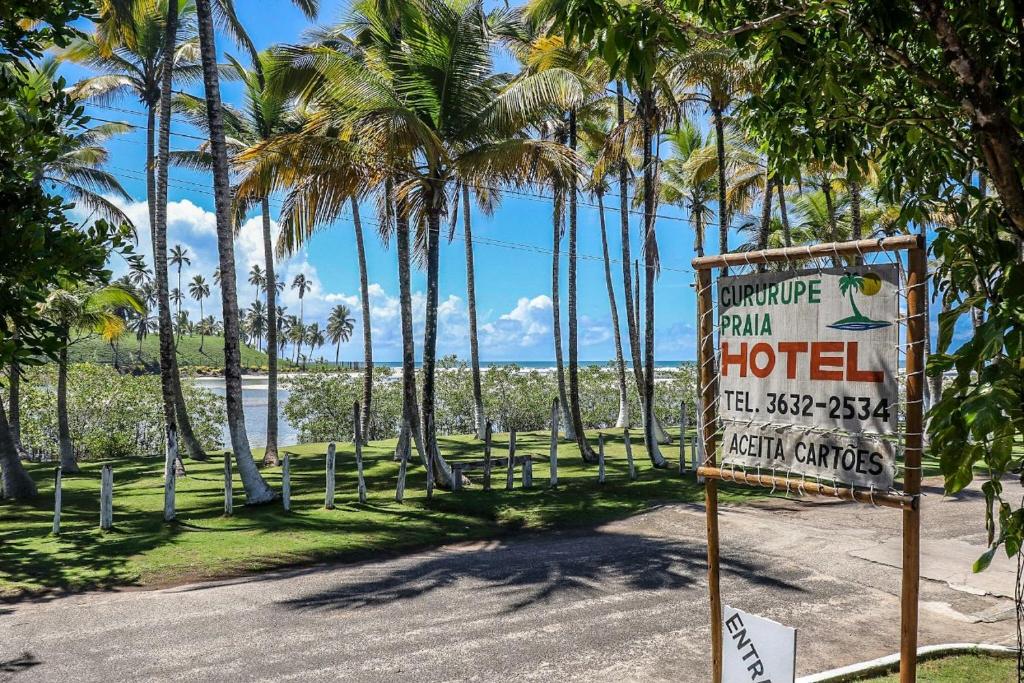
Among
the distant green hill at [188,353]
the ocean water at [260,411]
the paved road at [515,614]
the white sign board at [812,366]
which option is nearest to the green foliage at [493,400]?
the ocean water at [260,411]

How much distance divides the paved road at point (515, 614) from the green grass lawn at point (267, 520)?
0.80m

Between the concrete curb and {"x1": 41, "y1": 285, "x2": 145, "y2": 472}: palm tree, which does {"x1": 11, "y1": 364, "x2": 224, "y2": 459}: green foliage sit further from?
the concrete curb

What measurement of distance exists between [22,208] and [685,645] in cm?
646

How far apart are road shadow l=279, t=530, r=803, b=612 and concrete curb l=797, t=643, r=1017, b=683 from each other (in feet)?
7.43

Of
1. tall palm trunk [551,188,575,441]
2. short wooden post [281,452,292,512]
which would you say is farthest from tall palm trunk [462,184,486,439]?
short wooden post [281,452,292,512]

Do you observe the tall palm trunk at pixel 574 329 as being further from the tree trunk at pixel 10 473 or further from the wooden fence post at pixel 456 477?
the tree trunk at pixel 10 473

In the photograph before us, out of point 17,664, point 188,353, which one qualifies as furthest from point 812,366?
point 188,353

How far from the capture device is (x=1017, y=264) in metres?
3.14

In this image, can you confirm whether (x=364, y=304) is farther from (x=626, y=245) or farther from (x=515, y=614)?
(x=515, y=614)

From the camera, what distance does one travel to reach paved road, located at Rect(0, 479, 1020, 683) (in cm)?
682

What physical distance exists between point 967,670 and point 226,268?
13.0 meters

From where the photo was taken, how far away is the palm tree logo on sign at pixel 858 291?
12.9 ft

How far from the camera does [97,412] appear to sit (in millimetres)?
26156

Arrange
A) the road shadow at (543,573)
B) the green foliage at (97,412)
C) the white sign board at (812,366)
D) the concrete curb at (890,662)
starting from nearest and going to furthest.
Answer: the white sign board at (812,366) → the concrete curb at (890,662) → the road shadow at (543,573) → the green foliage at (97,412)
